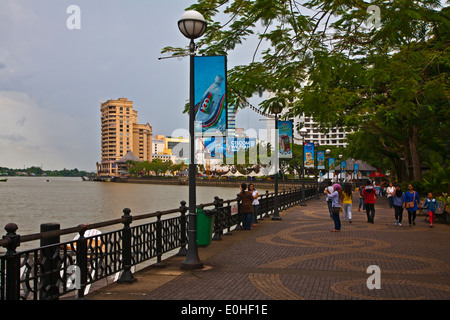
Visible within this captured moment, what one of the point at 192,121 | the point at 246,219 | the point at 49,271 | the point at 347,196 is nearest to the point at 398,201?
the point at 347,196

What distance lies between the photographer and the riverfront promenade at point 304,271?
7.71 m

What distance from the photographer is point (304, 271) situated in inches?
379

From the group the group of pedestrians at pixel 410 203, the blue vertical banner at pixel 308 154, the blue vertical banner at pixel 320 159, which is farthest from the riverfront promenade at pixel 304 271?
the blue vertical banner at pixel 320 159

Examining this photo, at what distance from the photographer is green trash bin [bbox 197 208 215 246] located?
11852mm

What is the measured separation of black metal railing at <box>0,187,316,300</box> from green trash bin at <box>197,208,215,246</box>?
1.53 feet

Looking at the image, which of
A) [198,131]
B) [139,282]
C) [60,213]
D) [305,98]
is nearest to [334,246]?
[305,98]

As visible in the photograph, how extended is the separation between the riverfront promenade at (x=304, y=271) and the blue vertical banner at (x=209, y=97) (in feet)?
10.6

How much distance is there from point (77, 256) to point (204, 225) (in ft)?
16.9

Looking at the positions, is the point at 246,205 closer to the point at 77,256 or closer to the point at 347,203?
the point at 347,203

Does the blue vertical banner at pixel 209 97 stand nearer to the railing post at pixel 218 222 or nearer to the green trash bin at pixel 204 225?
the green trash bin at pixel 204 225

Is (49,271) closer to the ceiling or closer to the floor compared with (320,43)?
closer to the floor

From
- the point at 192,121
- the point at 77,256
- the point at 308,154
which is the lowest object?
the point at 77,256

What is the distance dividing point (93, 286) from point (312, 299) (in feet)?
24.6
